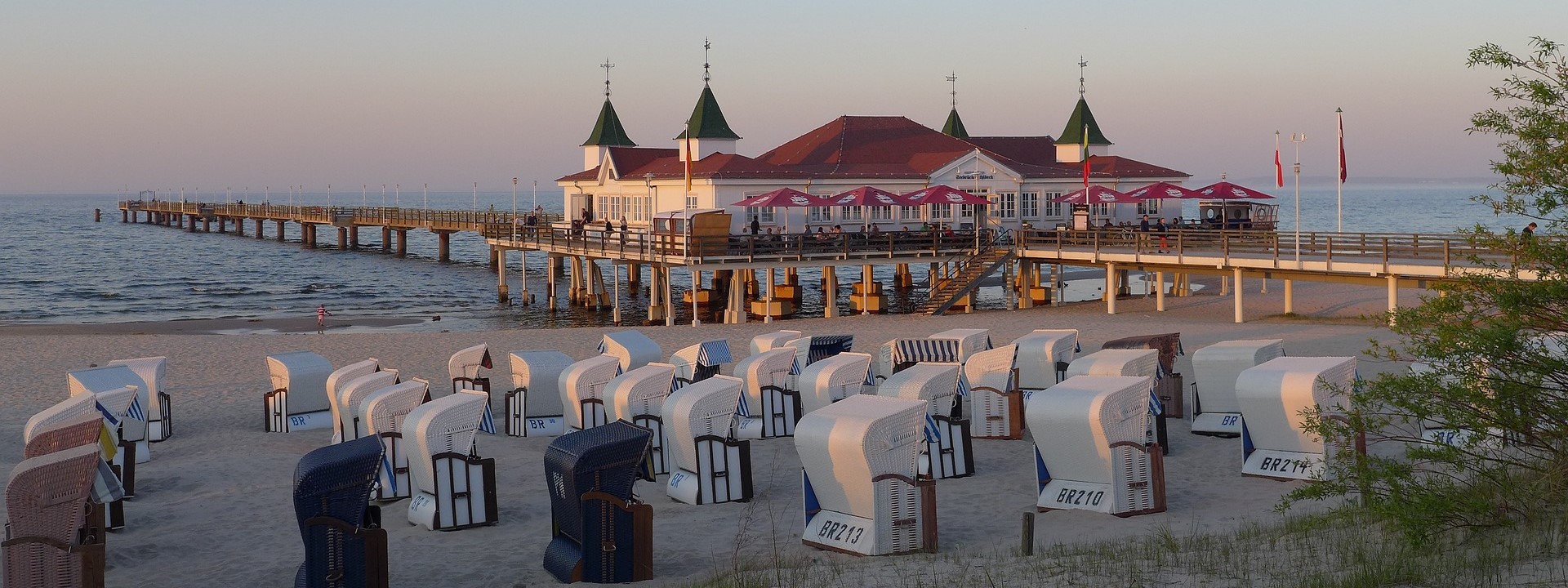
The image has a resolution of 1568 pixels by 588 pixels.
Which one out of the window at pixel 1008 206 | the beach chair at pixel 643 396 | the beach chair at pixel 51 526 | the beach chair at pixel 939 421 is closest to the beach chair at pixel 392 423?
the beach chair at pixel 643 396

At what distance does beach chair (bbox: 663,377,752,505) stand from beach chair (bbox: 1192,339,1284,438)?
5582 millimetres

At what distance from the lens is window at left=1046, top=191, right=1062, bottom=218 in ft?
124

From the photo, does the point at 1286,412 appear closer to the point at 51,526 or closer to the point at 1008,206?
the point at 51,526

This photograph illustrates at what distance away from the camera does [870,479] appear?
985 cm

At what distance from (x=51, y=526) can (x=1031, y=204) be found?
31272mm

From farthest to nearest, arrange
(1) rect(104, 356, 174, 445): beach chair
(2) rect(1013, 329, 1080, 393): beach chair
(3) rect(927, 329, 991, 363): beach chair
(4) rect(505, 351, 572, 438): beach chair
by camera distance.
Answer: (3) rect(927, 329, 991, 363): beach chair < (2) rect(1013, 329, 1080, 393): beach chair < (4) rect(505, 351, 572, 438): beach chair < (1) rect(104, 356, 174, 445): beach chair

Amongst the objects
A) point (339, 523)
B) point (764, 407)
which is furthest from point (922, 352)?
point (339, 523)

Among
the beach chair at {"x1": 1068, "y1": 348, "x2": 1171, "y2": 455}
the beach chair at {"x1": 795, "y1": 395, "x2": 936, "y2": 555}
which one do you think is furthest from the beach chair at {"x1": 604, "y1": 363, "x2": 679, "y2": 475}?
the beach chair at {"x1": 1068, "y1": 348, "x2": 1171, "y2": 455}

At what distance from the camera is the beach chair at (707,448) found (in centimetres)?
1210

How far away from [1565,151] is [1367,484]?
7.67 ft

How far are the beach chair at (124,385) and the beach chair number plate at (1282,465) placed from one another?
1130 cm

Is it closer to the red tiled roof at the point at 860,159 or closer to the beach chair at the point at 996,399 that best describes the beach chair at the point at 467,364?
the beach chair at the point at 996,399

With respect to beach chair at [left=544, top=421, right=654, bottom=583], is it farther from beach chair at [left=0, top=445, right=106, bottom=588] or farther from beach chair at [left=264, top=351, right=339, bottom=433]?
beach chair at [left=264, top=351, right=339, bottom=433]

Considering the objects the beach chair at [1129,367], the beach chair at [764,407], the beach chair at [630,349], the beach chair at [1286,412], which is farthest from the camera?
the beach chair at [630,349]
